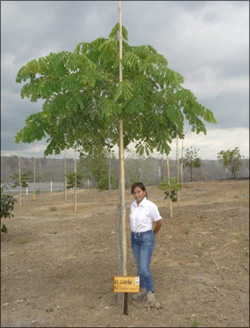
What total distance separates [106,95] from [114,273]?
335 centimetres

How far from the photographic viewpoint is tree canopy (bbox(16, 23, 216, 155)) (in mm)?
4250

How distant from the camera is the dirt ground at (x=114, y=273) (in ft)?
15.8

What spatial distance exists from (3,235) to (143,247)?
693 centimetres

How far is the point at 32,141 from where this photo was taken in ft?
16.4

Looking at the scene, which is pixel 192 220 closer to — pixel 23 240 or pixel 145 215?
pixel 23 240

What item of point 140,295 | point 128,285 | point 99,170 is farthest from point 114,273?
point 99,170

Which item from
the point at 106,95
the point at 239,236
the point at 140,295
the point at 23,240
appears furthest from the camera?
the point at 23,240

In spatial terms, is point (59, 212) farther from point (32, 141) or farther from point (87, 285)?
point (32, 141)

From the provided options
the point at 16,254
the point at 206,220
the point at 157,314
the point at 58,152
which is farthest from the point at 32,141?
the point at 206,220

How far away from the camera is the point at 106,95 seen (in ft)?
14.9

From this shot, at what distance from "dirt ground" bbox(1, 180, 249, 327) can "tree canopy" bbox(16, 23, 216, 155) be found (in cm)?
222

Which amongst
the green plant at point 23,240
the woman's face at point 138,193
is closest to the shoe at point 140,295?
the woman's face at point 138,193

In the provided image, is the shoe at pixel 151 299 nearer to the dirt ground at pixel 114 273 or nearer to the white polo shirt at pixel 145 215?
the dirt ground at pixel 114 273

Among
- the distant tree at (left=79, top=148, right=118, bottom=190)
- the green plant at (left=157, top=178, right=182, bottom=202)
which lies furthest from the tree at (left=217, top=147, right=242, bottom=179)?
the green plant at (left=157, top=178, right=182, bottom=202)
